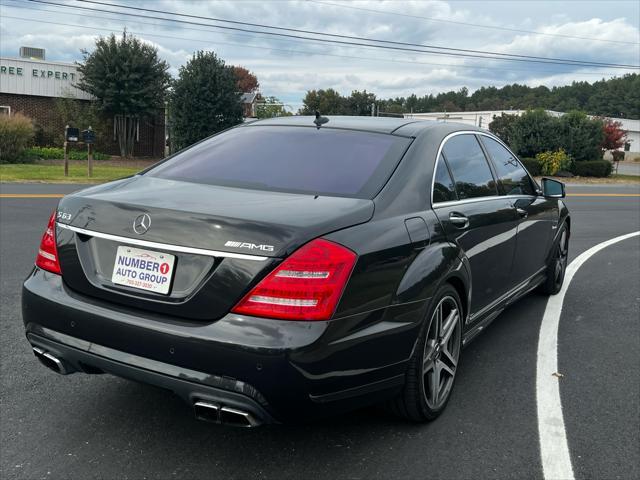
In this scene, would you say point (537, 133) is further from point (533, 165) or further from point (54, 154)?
point (54, 154)

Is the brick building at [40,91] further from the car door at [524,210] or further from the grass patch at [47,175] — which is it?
the car door at [524,210]

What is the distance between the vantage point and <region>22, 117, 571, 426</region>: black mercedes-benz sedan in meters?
2.49

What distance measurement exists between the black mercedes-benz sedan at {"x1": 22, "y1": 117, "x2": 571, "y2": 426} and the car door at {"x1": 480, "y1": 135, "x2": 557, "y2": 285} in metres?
1.05

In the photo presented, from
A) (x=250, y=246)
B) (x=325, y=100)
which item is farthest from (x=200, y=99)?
(x=325, y=100)

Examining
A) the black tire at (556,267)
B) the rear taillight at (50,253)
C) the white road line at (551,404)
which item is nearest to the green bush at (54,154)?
the black tire at (556,267)

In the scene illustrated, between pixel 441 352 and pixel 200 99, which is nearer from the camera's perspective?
pixel 441 352

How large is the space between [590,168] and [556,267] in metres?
32.9

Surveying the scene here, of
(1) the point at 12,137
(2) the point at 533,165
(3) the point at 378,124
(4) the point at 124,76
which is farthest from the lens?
(2) the point at 533,165

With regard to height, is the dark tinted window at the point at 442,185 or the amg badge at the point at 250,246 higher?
the dark tinted window at the point at 442,185

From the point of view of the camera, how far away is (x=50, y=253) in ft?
9.96

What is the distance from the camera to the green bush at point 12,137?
24.7 m

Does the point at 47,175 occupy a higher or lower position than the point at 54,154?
lower

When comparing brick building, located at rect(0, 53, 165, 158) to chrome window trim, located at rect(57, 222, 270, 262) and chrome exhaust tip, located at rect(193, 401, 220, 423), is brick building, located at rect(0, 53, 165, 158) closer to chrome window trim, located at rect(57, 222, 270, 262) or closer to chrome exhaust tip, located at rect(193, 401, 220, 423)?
chrome window trim, located at rect(57, 222, 270, 262)

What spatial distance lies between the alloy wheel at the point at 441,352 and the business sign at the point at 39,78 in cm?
3381
